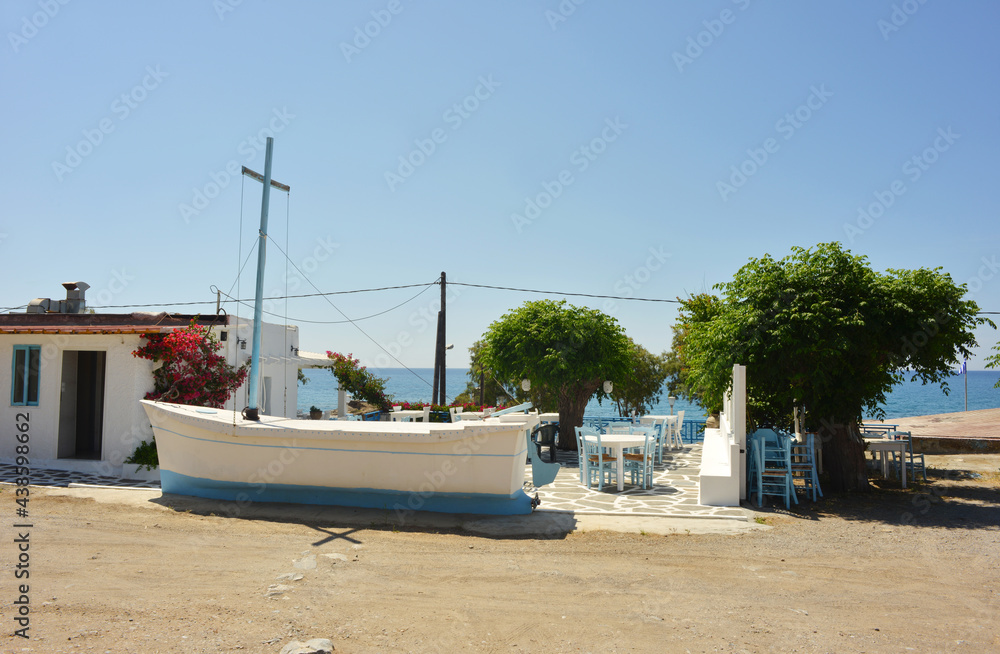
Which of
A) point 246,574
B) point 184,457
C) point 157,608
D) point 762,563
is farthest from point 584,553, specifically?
point 184,457

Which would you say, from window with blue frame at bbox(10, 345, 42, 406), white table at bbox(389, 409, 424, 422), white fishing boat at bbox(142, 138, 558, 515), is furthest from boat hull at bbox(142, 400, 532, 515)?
white table at bbox(389, 409, 424, 422)

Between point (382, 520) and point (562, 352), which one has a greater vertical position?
point (562, 352)

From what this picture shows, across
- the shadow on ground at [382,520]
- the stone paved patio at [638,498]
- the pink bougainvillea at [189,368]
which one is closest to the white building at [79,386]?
the pink bougainvillea at [189,368]

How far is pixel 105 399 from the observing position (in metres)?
11.2

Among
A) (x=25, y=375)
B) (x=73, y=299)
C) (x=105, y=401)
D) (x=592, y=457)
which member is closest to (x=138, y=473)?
(x=105, y=401)

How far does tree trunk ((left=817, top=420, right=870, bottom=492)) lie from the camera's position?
10141 millimetres

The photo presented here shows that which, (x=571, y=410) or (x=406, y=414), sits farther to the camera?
(x=571, y=410)

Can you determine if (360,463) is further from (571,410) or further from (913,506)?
(571,410)

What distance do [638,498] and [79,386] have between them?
12.1m

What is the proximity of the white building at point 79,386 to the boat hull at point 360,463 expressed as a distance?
68.8 inches

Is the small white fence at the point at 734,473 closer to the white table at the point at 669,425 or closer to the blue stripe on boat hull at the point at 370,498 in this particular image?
the blue stripe on boat hull at the point at 370,498

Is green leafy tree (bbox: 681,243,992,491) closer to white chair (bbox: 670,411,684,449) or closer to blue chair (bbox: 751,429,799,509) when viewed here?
blue chair (bbox: 751,429,799,509)

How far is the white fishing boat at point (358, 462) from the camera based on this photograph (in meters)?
7.85

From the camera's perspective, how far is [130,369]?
36.6 ft
